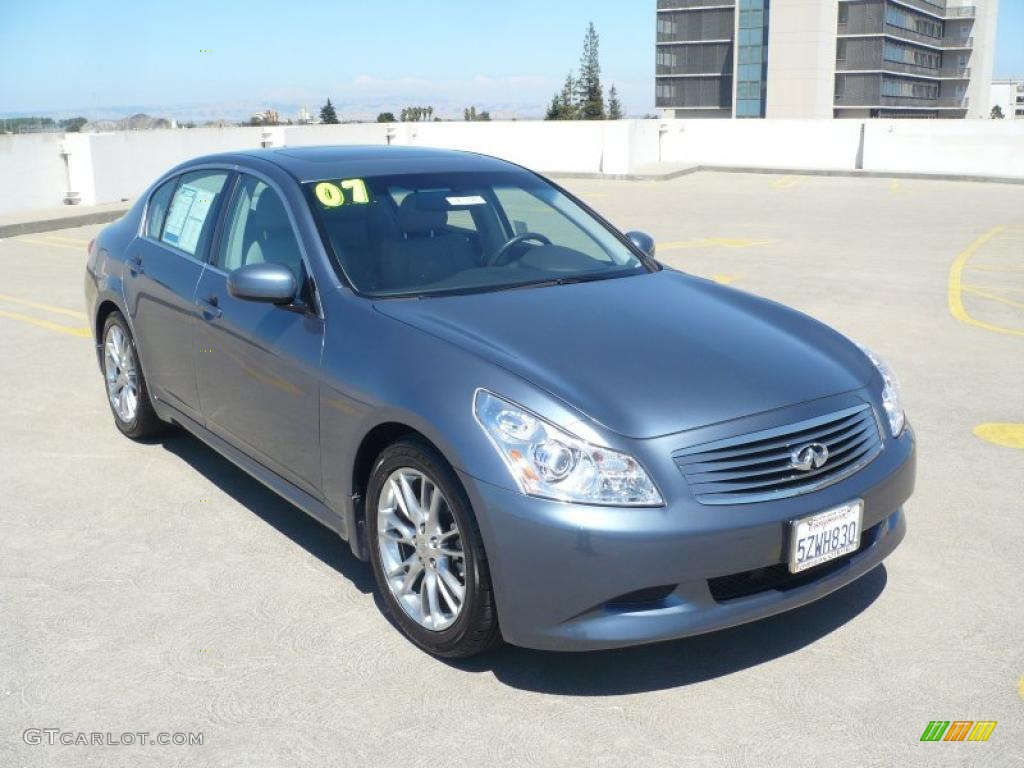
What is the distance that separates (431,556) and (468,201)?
A: 1.89 meters

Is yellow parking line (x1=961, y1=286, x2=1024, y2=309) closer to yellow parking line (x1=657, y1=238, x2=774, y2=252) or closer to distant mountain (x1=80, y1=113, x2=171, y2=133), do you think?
yellow parking line (x1=657, y1=238, x2=774, y2=252)

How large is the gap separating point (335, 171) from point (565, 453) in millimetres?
2110

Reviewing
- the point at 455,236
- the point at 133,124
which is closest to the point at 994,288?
the point at 455,236

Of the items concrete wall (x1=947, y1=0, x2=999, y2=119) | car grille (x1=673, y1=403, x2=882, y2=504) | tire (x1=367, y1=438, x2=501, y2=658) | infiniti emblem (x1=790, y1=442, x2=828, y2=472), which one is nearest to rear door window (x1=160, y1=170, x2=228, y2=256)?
tire (x1=367, y1=438, x2=501, y2=658)

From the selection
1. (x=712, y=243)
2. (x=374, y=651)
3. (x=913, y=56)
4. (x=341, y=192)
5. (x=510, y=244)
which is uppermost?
(x=913, y=56)

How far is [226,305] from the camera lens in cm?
473

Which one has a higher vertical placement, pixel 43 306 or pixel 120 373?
pixel 120 373

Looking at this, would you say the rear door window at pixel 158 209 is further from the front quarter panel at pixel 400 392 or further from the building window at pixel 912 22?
the building window at pixel 912 22

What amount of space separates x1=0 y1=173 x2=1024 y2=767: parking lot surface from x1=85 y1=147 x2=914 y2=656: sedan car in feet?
0.92

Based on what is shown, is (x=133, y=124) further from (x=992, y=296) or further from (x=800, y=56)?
(x=800, y=56)

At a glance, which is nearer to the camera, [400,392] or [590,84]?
[400,392]

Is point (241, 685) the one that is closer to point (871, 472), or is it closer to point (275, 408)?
point (275, 408)

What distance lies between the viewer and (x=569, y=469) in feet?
10.8

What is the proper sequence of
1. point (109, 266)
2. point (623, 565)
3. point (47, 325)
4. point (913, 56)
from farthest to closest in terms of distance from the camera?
point (913, 56)
point (47, 325)
point (109, 266)
point (623, 565)
